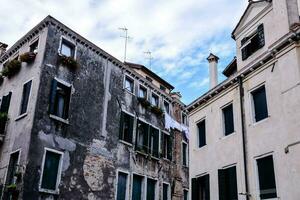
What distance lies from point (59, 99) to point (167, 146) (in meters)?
9.10

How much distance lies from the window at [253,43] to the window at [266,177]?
460 cm

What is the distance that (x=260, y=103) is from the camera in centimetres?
1351

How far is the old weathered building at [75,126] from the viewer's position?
15180mm

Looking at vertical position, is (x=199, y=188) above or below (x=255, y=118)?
below

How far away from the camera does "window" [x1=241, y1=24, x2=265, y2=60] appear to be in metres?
14.4

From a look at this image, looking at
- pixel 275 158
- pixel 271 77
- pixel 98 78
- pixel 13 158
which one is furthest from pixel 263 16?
pixel 13 158

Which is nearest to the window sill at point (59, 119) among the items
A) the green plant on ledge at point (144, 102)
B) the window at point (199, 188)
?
the green plant on ledge at point (144, 102)

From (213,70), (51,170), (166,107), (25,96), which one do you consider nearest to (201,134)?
(213,70)

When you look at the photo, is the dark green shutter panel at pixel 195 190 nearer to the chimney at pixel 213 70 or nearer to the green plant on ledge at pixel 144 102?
the chimney at pixel 213 70

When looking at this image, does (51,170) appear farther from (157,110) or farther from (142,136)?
(157,110)

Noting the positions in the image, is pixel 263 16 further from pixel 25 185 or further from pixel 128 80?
pixel 25 185

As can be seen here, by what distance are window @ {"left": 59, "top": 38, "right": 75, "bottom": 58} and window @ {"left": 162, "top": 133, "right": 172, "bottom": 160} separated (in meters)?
8.61

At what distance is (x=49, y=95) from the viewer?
632 inches

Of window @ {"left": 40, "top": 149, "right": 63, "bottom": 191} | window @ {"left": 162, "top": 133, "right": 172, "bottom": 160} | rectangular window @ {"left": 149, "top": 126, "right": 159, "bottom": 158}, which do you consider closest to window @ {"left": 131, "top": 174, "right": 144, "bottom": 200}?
rectangular window @ {"left": 149, "top": 126, "right": 159, "bottom": 158}
